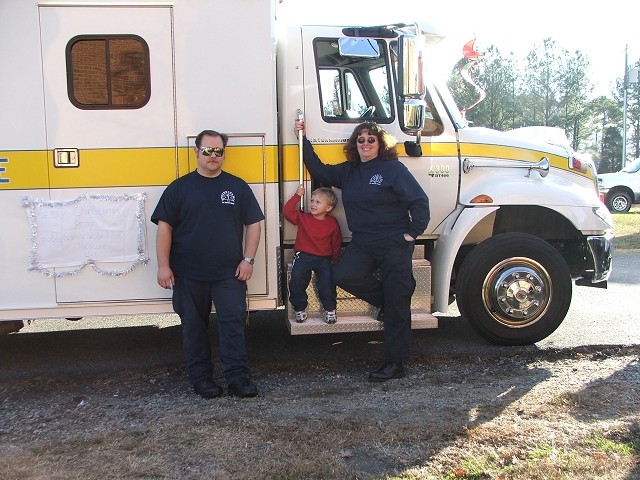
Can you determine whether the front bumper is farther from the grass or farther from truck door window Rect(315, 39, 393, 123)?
the grass

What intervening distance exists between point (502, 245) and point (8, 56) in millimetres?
3885

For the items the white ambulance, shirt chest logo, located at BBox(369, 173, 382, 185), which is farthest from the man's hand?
shirt chest logo, located at BBox(369, 173, 382, 185)

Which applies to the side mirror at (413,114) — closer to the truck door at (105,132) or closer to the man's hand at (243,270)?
the man's hand at (243,270)

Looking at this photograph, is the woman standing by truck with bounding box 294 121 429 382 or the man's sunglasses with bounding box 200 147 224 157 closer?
the man's sunglasses with bounding box 200 147 224 157

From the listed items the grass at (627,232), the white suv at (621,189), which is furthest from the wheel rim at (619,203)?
the grass at (627,232)

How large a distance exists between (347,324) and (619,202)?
18.6 metres

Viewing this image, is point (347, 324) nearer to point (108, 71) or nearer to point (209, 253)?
point (209, 253)

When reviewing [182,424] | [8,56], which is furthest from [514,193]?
[8,56]

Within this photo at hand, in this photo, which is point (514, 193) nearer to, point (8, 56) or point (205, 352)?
point (205, 352)

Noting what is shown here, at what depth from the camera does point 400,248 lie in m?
4.61

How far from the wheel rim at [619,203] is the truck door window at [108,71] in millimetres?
19288

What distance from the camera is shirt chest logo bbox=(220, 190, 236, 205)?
4400 millimetres

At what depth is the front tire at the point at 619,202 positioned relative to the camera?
67.5 feet

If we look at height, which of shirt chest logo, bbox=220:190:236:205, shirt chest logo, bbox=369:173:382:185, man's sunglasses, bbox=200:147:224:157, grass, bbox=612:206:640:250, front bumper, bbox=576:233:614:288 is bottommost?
grass, bbox=612:206:640:250
